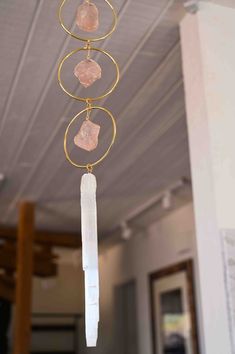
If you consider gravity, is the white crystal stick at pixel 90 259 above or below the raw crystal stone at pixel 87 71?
below

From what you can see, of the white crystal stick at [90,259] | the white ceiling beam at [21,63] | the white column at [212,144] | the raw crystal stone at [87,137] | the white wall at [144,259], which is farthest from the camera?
the white wall at [144,259]

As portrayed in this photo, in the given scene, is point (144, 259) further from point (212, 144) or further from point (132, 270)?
point (212, 144)

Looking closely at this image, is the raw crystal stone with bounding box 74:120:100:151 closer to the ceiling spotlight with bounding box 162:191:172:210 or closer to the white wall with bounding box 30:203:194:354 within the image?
the ceiling spotlight with bounding box 162:191:172:210

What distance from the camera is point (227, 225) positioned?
4.56 ft

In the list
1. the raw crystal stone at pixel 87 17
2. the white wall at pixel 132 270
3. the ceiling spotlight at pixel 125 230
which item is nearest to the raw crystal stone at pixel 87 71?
the raw crystal stone at pixel 87 17

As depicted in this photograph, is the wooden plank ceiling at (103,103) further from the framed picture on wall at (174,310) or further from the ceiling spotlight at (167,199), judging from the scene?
the framed picture on wall at (174,310)

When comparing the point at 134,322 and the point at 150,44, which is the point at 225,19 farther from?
the point at 134,322

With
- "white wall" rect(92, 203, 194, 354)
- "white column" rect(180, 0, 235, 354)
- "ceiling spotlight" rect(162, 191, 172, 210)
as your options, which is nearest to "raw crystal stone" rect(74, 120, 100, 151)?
"white column" rect(180, 0, 235, 354)

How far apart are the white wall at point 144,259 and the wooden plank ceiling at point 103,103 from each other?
48 centimetres

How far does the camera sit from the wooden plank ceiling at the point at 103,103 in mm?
1684

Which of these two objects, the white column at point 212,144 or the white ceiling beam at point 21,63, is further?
the white ceiling beam at point 21,63

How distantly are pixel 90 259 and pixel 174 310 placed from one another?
3.41m

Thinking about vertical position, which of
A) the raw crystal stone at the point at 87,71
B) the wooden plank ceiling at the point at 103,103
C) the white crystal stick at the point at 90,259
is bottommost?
the white crystal stick at the point at 90,259

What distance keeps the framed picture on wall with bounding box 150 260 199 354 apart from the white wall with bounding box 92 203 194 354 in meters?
0.11
